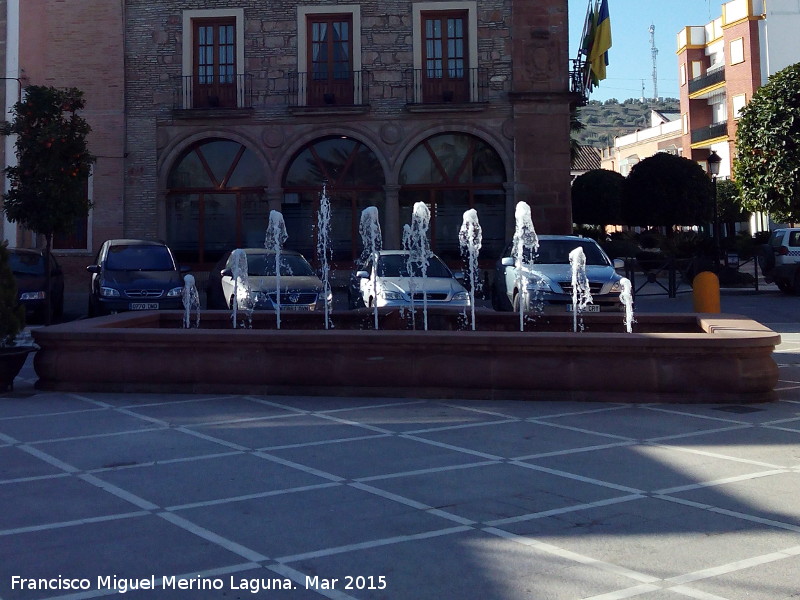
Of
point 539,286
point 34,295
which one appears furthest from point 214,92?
point 539,286

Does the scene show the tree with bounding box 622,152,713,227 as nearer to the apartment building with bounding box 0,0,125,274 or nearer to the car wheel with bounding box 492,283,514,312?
the apartment building with bounding box 0,0,125,274

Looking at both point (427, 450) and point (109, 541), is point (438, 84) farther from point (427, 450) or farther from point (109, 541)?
point (109, 541)

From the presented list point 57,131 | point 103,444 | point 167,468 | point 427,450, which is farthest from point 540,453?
point 57,131

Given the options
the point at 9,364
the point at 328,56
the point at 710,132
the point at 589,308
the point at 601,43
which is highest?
the point at 710,132

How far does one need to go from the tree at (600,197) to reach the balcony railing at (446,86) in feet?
48.9

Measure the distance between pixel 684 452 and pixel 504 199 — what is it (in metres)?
20.1

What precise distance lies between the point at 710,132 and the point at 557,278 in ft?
159

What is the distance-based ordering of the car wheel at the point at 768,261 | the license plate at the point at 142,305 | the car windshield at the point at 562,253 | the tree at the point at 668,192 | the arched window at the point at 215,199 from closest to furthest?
A: the car windshield at the point at 562,253 → the license plate at the point at 142,305 → the car wheel at the point at 768,261 → the arched window at the point at 215,199 → the tree at the point at 668,192

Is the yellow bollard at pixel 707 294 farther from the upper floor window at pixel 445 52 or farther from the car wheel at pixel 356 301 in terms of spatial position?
the upper floor window at pixel 445 52

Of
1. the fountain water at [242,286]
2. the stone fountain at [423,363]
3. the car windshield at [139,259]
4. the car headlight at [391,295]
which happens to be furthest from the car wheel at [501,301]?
the stone fountain at [423,363]

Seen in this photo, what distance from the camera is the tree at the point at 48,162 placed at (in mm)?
17547

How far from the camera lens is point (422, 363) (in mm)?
10039

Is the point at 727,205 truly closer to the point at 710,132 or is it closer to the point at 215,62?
the point at 710,132

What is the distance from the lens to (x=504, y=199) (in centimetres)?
2745
